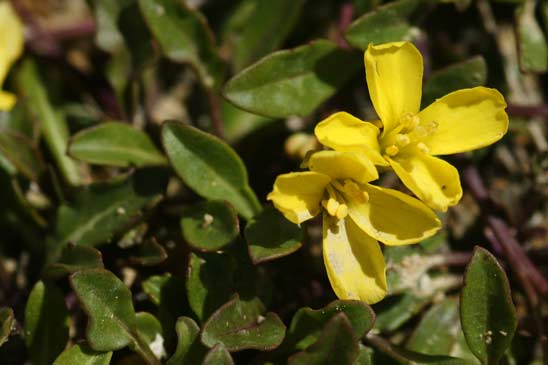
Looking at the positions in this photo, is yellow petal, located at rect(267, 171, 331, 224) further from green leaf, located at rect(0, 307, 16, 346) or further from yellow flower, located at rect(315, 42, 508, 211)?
green leaf, located at rect(0, 307, 16, 346)

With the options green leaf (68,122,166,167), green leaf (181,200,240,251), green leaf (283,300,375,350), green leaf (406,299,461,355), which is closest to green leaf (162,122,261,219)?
green leaf (181,200,240,251)

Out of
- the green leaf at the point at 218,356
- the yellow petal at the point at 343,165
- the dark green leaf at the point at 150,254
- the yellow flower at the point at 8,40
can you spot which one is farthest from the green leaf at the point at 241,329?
the yellow flower at the point at 8,40

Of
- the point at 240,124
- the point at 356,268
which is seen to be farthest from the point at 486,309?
the point at 240,124

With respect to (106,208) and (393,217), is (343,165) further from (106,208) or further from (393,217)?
(106,208)

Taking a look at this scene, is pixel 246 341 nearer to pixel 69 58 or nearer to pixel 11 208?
pixel 11 208

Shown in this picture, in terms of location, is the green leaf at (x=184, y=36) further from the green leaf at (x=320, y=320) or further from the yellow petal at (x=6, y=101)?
the green leaf at (x=320, y=320)

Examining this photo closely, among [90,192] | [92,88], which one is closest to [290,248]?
[90,192]
